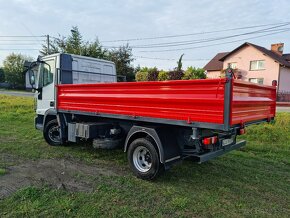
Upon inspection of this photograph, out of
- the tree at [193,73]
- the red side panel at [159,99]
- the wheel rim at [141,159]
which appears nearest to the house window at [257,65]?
the tree at [193,73]

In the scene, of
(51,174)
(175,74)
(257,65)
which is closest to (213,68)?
(257,65)

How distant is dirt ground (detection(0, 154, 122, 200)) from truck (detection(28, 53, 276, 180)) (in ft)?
1.93

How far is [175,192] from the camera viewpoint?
434cm

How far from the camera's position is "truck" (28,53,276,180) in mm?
3918

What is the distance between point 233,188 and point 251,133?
16.4 ft

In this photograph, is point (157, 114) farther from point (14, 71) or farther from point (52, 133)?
point (14, 71)

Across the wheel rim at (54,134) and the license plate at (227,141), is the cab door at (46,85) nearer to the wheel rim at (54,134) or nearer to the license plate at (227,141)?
the wheel rim at (54,134)

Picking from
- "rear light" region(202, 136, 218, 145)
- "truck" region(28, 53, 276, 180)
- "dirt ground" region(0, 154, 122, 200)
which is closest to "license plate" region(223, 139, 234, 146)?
"truck" region(28, 53, 276, 180)

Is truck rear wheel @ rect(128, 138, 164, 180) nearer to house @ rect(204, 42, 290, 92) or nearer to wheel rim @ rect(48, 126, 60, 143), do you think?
wheel rim @ rect(48, 126, 60, 143)

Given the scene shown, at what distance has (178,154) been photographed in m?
4.71

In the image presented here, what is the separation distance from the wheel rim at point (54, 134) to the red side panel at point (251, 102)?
4945mm

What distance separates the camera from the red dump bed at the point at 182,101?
3.81 metres

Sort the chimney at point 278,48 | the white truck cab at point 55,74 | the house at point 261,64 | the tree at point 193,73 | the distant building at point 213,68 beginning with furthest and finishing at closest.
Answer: the distant building at point 213,68 < the chimney at point 278,48 < the house at point 261,64 < the tree at point 193,73 < the white truck cab at point 55,74

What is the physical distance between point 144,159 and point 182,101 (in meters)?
1.54
